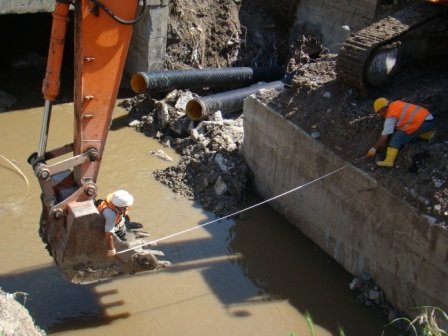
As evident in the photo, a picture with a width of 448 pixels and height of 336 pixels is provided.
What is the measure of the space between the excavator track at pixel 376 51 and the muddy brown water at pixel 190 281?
2468 mm

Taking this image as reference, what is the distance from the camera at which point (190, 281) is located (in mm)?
7879

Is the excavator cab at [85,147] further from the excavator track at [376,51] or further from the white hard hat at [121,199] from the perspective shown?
the excavator track at [376,51]

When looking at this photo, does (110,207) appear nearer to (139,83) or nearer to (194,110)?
(194,110)

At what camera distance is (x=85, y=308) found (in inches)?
285

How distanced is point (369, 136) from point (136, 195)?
370 centimetres

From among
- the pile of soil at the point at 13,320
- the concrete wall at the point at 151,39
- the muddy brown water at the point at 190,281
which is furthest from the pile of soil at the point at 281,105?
the pile of soil at the point at 13,320

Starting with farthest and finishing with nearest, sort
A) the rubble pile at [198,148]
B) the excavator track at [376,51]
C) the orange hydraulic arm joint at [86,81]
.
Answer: the rubble pile at [198,148], the excavator track at [376,51], the orange hydraulic arm joint at [86,81]

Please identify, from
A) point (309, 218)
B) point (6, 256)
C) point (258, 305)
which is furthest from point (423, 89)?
point (6, 256)

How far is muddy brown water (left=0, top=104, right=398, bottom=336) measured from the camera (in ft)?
23.6

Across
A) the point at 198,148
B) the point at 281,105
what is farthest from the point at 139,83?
the point at 281,105

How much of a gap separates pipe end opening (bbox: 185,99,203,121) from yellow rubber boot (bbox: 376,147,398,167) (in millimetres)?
4254

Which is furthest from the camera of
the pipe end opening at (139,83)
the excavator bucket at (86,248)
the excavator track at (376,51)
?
the pipe end opening at (139,83)

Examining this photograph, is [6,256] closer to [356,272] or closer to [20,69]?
[356,272]

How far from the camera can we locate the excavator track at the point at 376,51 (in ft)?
28.3
